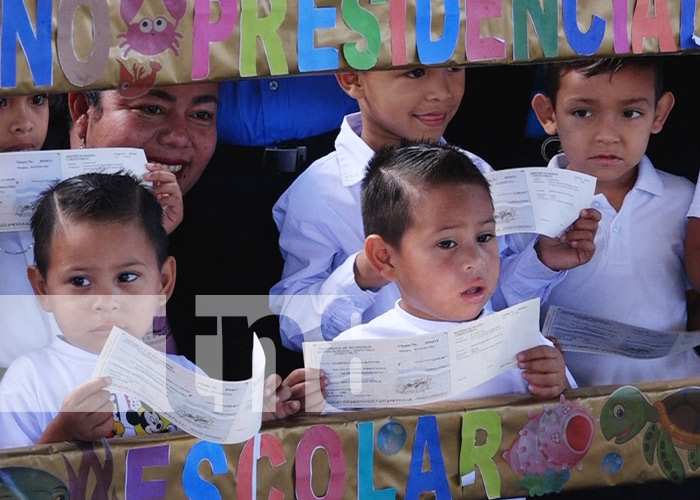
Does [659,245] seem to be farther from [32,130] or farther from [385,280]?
[32,130]

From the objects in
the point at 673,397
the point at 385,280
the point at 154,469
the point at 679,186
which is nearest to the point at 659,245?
the point at 679,186

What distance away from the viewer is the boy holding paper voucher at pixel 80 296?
214 centimetres

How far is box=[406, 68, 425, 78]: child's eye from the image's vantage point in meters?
2.33

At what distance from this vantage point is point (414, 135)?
2.39 metres

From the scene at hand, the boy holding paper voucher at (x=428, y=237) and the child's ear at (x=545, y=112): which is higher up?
the child's ear at (x=545, y=112)

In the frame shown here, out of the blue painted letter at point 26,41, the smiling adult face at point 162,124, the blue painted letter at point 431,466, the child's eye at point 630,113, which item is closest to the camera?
the blue painted letter at point 26,41

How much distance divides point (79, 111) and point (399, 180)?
0.67 metres

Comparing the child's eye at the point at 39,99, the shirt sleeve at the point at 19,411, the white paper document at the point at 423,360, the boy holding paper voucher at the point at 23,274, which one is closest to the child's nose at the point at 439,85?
the white paper document at the point at 423,360

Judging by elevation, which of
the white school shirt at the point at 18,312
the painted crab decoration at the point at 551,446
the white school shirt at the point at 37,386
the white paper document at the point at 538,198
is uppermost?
the white paper document at the point at 538,198

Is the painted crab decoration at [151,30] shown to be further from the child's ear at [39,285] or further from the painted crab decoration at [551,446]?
the painted crab decoration at [551,446]

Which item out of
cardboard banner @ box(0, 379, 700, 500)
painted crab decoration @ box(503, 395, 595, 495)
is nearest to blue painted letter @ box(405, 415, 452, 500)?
cardboard banner @ box(0, 379, 700, 500)

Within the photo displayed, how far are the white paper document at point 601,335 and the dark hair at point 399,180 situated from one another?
42cm

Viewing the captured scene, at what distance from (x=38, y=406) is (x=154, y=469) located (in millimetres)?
264

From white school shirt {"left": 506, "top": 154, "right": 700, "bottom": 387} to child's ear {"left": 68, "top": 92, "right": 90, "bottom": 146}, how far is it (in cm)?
110
